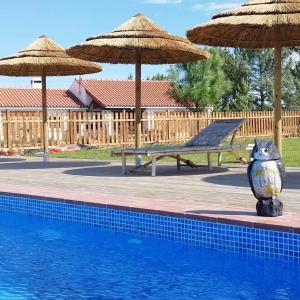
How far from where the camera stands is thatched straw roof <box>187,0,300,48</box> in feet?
28.0

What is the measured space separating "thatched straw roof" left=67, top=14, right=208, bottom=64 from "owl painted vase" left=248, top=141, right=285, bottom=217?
17.8 ft

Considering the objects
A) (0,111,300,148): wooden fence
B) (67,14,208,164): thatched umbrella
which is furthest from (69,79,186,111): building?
(67,14,208,164): thatched umbrella

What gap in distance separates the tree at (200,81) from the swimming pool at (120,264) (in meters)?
26.1

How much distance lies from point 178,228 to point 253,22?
384 centimetres

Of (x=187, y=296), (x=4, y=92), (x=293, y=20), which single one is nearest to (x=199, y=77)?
(x=4, y=92)

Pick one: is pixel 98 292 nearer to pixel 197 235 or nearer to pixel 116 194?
pixel 197 235

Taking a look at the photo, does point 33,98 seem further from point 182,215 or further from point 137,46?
point 182,215

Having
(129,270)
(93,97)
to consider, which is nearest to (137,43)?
(129,270)

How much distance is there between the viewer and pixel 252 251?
18.0 ft

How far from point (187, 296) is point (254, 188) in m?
1.42

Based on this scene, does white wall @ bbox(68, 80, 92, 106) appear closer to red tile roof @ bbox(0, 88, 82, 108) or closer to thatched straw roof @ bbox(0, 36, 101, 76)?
red tile roof @ bbox(0, 88, 82, 108)

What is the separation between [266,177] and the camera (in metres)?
5.37

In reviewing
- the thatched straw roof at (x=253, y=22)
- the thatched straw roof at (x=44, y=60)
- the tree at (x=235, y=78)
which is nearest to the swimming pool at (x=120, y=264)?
the thatched straw roof at (x=253, y=22)

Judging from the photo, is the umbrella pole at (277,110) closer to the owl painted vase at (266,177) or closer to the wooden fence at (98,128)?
the owl painted vase at (266,177)
